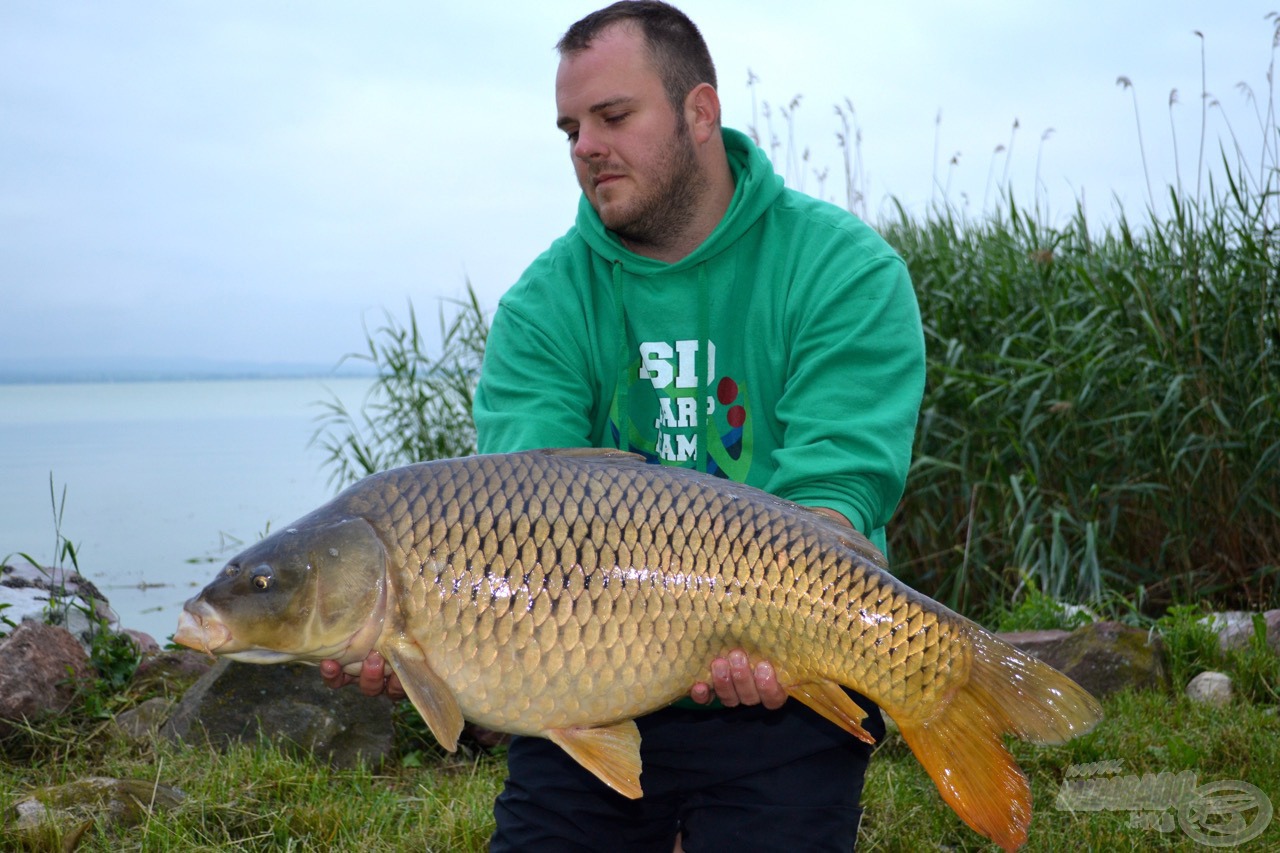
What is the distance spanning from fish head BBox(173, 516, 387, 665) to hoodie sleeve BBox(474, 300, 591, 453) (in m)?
0.44

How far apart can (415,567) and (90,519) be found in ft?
17.1

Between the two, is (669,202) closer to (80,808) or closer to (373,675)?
(373,675)

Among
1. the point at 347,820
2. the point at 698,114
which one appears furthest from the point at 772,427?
the point at 347,820

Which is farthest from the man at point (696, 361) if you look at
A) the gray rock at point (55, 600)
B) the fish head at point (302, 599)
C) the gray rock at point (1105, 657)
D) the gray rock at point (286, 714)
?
the gray rock at point (55, 600)

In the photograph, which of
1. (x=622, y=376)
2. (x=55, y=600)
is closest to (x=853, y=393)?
(x=622, y=376)

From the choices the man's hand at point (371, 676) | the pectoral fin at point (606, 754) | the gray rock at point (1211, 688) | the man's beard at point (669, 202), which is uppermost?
the man's beard at point (669, 202)

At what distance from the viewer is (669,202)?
81.8 inches

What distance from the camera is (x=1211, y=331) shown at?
3.60m

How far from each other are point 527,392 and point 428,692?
2.07 feet

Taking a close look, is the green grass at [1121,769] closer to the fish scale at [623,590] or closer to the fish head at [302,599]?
the fish scale at [623,590]

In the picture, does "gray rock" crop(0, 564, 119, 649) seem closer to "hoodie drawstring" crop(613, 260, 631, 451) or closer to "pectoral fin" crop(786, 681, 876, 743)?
"hoodie drawstring" crop(613, 260, 631, 451)

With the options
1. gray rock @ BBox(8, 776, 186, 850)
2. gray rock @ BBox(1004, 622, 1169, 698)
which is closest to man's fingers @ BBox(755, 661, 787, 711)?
gray rock @ BBox(8, 776, 186, 850)

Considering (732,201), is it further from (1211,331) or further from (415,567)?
(1211,331)

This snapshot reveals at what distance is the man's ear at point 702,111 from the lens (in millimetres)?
2109
